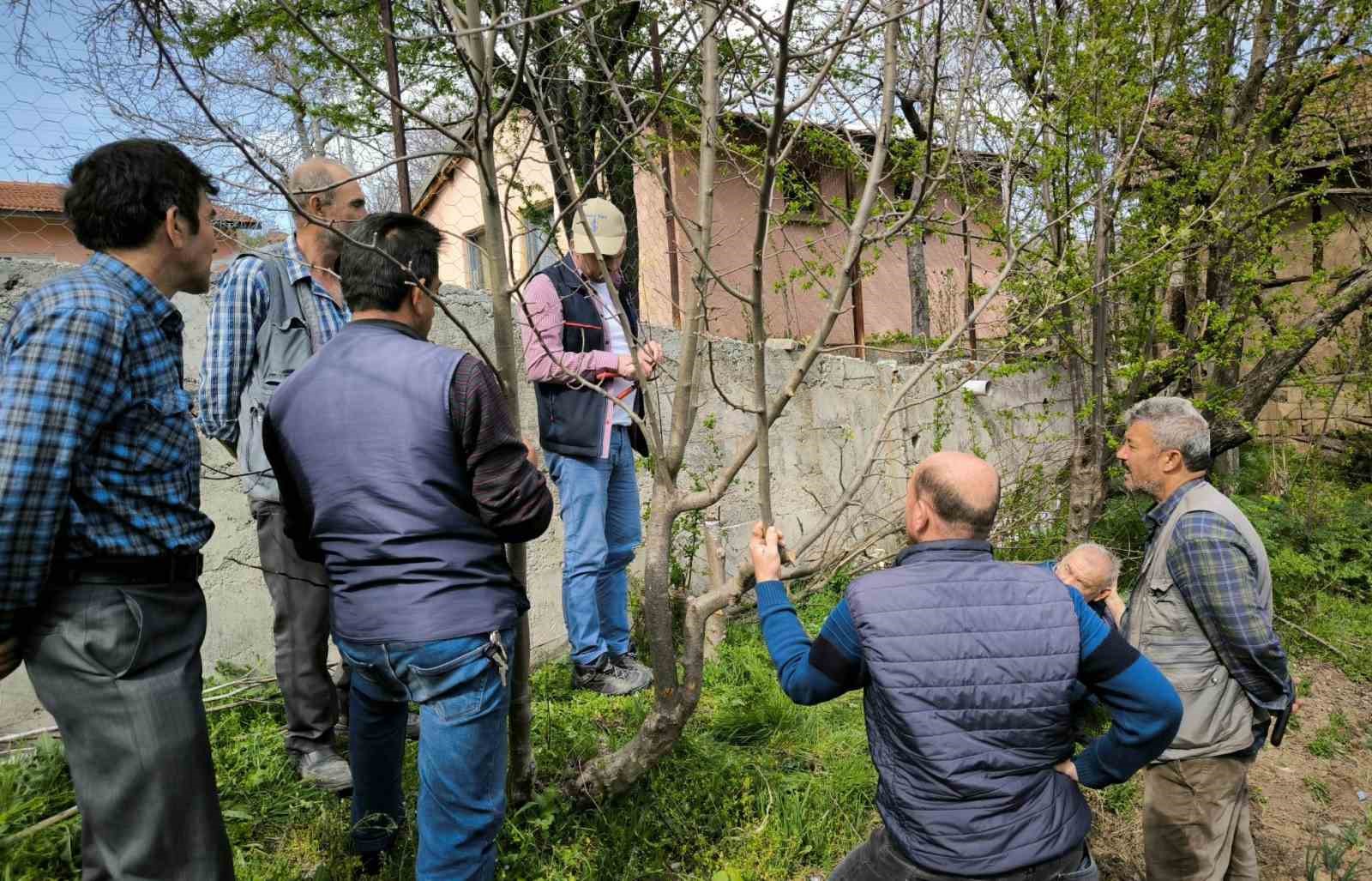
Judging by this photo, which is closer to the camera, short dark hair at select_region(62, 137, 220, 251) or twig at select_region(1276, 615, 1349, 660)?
short dark hair at select_region(62, 137, 220, 251)

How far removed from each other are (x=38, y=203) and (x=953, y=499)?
109 inches

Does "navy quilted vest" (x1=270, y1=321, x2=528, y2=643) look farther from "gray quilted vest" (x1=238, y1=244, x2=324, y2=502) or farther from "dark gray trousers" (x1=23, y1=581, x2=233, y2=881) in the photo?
"gray quilted vest" (x1=238, y1=244, x2=324, y2=502)

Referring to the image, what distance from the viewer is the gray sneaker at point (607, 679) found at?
3.43 metres

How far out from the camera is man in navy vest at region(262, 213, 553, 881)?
1.83 metres

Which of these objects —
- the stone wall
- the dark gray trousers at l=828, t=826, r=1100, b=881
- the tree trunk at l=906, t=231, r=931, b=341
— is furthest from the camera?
the tree trunk at l=906, t=231, r=931, b=341

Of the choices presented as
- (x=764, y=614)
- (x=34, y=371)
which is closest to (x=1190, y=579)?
(x=764, y=614)

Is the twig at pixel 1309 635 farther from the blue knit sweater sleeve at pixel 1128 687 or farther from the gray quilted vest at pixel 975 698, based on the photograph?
the gray quilted vest at pixel 975 698

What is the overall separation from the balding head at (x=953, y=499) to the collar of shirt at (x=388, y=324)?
1187 millimetres

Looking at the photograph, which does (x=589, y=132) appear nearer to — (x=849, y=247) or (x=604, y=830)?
(x=849, y=247)

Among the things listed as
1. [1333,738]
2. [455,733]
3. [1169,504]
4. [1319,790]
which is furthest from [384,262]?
[1333,738]

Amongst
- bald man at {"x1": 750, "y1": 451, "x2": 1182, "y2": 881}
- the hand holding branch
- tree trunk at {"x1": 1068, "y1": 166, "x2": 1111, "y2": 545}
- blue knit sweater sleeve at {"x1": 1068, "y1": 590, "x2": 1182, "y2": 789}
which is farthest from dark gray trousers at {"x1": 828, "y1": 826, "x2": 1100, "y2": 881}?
tree trunk at {"x1": 1068, "y1": 166, "x2": 1111, "y2": 545}

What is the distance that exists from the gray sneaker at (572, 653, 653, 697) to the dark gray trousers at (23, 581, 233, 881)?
6.07ft

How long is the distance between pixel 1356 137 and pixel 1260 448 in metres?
4.74

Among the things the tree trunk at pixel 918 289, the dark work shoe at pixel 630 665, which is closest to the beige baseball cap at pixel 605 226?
the dark work shoe at pixel 630 665
